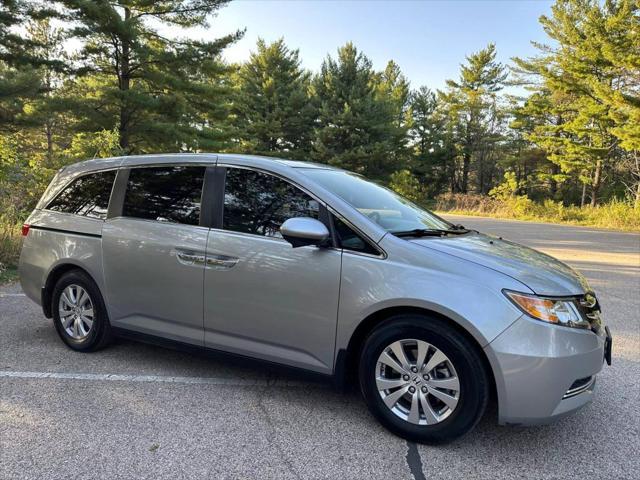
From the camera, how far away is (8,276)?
7.12 m

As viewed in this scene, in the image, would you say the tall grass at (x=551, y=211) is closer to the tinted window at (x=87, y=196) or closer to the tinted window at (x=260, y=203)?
the tinted window at (x=260, y=203)

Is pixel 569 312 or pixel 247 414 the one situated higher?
pixel 569 312

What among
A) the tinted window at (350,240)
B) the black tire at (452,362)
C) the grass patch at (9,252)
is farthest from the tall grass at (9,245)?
the black tire at (452,362)

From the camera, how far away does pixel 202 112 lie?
21.0 m

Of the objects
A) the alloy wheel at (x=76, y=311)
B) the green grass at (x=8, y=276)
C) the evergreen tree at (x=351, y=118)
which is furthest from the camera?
the evergreen tree at (x=351, y=118)

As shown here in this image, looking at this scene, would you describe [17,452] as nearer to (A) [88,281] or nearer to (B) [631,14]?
(A) [88,281]

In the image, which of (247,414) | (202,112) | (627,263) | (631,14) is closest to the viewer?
(247,414)

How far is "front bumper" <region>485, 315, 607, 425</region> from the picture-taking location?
243cm

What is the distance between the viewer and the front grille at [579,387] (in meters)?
2.52

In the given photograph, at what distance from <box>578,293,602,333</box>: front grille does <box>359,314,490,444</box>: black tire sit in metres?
0.70

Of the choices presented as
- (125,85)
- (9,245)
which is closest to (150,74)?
(125,85)

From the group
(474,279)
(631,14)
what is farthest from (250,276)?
(631,14)

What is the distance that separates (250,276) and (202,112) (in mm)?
19548

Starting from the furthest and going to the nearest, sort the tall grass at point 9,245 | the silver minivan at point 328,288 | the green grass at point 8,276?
the tall grass at point 9,245 < the green grass at point 8,276 < the silver minivan at point 328,288
